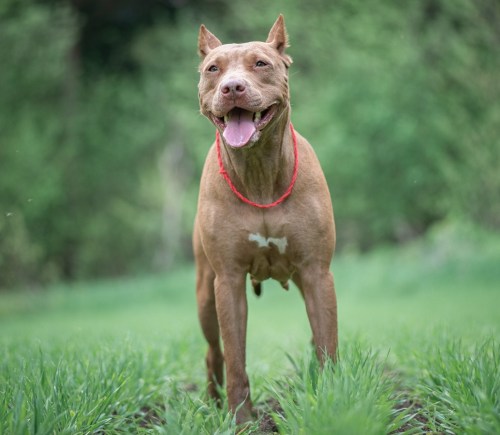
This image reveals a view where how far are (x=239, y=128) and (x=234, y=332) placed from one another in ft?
3.87

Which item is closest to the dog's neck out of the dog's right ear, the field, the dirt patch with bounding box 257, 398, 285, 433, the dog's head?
the dog's head

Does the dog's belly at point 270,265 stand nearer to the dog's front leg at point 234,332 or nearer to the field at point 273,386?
the dog's front leg at point 234,332

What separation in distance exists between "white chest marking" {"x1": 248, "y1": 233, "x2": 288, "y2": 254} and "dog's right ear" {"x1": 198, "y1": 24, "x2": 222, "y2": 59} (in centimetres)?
124

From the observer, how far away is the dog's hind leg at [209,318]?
4371 millimetres

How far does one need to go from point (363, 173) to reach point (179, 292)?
19.6 feet

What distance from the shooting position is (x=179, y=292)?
57.4 ft

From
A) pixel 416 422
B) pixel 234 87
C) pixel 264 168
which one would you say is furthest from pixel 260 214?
pixel 416 422

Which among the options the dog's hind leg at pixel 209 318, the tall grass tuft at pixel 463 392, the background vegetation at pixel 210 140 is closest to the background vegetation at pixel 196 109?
the background vegetation at pixel 210 140

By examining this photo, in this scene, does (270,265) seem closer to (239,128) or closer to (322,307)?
(322,307)

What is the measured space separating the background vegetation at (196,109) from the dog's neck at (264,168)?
35.8 feet

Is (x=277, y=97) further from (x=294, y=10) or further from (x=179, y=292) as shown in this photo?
(x=294, y=10)

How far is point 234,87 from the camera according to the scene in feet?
11.3

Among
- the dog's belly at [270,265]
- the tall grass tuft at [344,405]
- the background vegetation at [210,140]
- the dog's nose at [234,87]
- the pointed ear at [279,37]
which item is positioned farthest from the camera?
the background vegetation at [210,140]

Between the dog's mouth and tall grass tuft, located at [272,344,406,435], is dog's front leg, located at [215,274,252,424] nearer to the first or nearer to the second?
tall grass tuft, located at [272,344,406,435]
